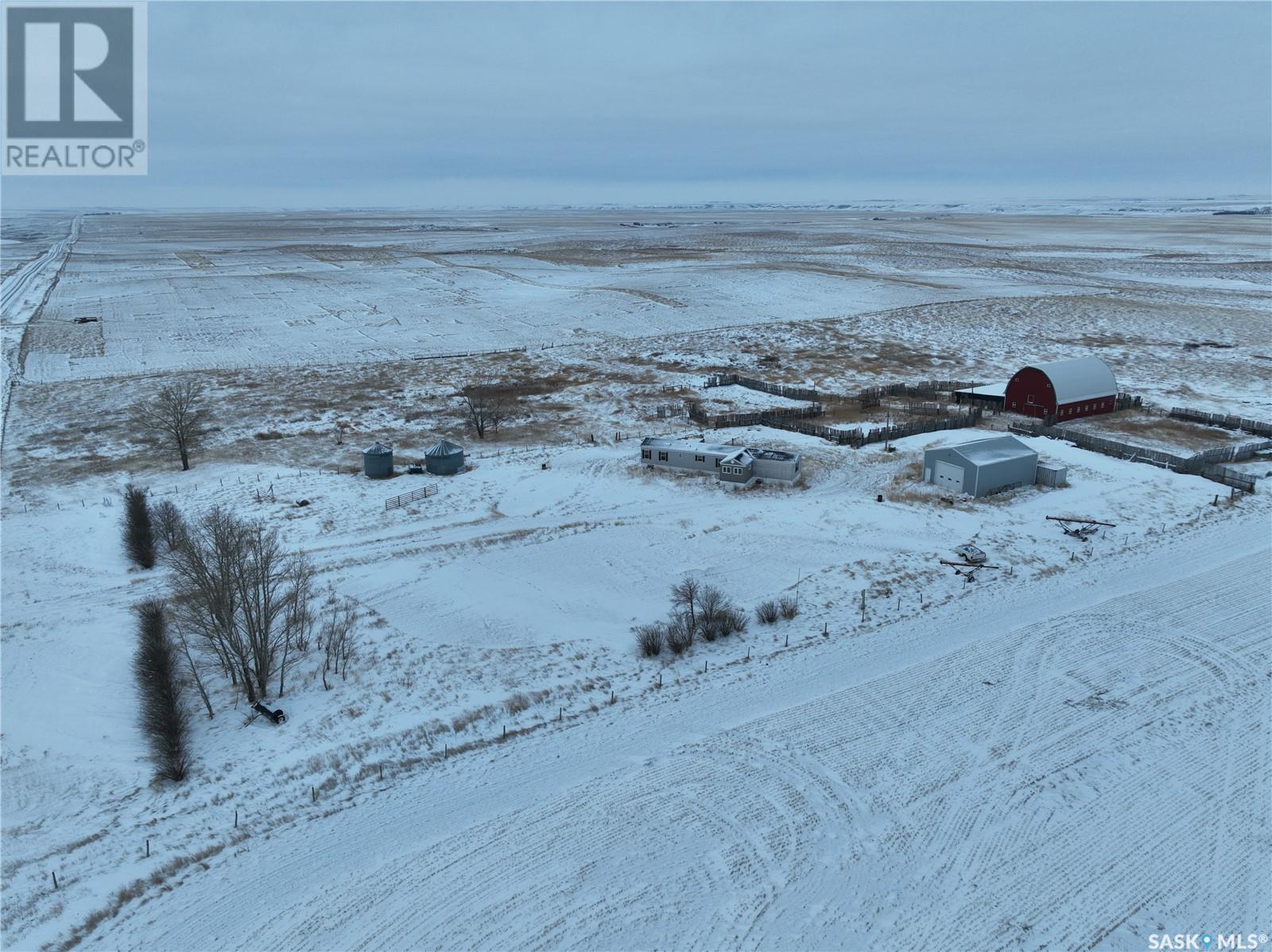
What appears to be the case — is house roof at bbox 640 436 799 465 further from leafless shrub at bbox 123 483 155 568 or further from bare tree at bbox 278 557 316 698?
leafless shrub at bbox 123 483 155 568

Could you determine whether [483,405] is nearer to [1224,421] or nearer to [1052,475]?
[1052,475]

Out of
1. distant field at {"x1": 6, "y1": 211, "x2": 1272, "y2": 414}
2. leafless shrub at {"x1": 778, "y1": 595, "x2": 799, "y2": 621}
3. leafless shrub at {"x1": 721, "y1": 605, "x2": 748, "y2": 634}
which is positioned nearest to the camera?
leafless shrub at {"x1": 721, "y1": 605, "x2": 748, "y2": 634}

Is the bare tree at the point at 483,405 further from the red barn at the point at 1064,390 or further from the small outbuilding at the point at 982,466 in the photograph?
the red barn at the point at 1064,390

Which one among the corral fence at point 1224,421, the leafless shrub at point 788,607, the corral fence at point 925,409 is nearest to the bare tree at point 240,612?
the leafless shrub at point 788,607

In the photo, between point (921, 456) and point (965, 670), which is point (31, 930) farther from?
point (921, 456)

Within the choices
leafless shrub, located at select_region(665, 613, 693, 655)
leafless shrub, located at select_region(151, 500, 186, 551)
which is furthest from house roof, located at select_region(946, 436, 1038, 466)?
leafless shrub, located at select_region(151, 500, 186, 551)

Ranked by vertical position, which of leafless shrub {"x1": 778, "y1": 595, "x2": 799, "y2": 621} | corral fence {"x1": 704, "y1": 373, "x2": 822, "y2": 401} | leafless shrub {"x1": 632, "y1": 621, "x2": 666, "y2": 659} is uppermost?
corral fence {"x1": 704, "y1": 373, "x2": 822, "y2": 401}

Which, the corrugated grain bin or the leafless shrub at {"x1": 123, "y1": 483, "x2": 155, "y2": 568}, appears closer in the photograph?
the leafless shrub at {"x1": 123, "y1": 483, "x2": 155, "y2": 568}
